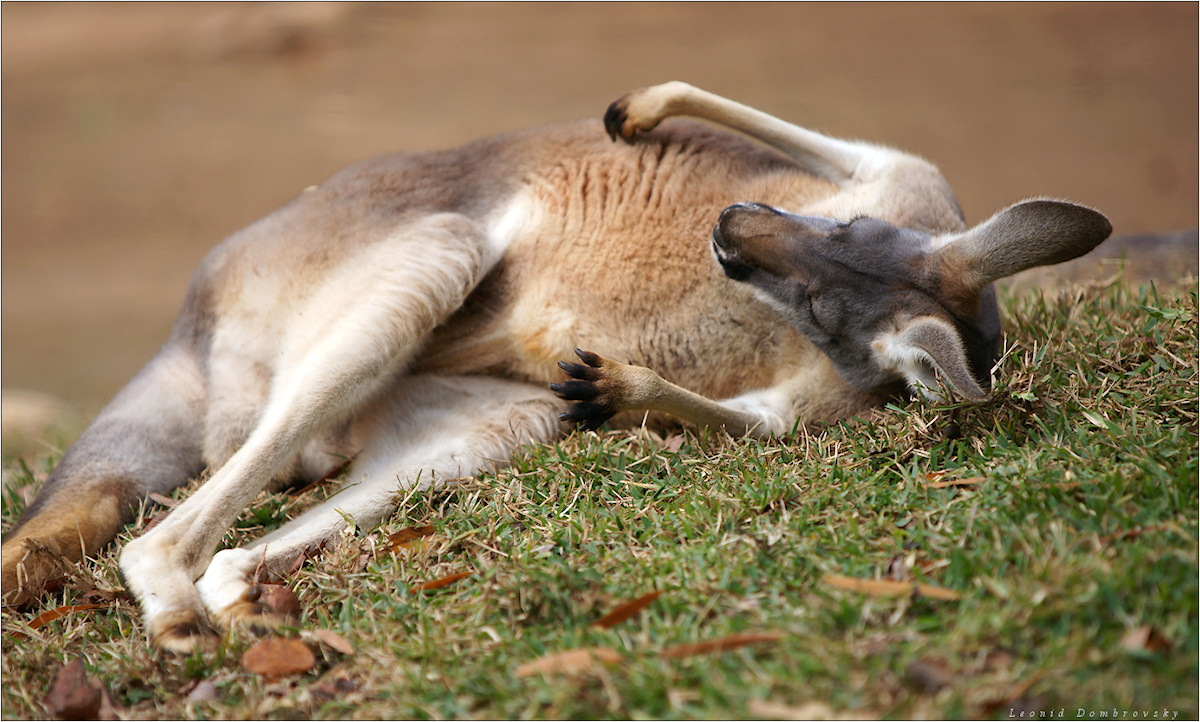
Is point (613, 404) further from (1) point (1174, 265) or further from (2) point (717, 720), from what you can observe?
(1) point (1174, 265)

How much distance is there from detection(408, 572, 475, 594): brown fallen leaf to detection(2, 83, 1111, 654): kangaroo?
0.56 m

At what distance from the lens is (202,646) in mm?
2201

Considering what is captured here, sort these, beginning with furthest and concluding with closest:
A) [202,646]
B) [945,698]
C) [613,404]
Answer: [613,404] → [202,646] → [945,698]

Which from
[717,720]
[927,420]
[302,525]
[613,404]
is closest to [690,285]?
[613,404]

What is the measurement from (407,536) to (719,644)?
1147 millimetres

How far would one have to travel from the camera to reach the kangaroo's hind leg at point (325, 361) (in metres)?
2.52

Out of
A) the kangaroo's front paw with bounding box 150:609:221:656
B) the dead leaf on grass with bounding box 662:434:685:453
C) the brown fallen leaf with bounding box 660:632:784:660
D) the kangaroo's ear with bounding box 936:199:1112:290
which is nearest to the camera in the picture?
the brown fallen leaf with bounding box 660:632:784:660

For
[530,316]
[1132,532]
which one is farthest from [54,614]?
[1132,532]

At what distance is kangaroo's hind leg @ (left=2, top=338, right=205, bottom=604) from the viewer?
8.81 feet

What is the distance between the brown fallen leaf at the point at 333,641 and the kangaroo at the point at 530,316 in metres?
0.50

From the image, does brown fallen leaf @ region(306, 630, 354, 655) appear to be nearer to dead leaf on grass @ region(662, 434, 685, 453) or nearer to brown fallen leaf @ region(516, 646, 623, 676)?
brown fallen leaf @ region(516, 646, 623, 676)

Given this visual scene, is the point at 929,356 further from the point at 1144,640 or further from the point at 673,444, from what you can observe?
the point at 1144,640

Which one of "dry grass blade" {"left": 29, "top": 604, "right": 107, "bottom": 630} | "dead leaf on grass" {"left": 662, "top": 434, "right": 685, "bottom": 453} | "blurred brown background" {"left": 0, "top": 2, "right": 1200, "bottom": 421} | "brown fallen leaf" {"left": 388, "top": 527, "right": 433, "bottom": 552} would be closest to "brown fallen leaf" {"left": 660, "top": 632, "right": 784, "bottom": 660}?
"brown fallen leaf" {"left": 388, "top": 527, "right": 433, "bottom": 552}

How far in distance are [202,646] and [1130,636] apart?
2027mm
